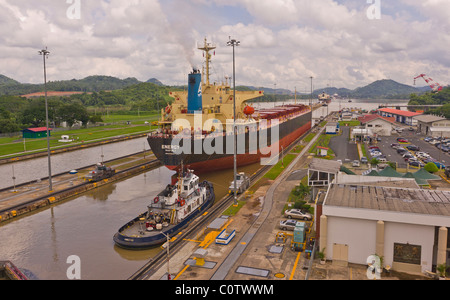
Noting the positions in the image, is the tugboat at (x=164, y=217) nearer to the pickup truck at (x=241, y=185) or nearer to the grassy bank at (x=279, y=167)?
the pickup truck at (x=241, y=185)

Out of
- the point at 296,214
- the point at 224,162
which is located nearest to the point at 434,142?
the point at 224,162

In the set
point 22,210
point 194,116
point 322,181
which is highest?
point 194,116

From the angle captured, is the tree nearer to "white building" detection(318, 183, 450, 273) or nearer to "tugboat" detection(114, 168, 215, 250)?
"tugboat" detection(114, 168, 215, 250)

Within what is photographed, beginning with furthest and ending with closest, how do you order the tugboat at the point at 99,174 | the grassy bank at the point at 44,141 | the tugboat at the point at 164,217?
the grassy bank at the point at 44,141
the tugboat at the point at 99,174
the tugboat at the point at 164,217

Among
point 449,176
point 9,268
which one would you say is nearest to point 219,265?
point 9,268

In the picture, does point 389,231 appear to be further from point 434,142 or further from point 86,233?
point 434,142

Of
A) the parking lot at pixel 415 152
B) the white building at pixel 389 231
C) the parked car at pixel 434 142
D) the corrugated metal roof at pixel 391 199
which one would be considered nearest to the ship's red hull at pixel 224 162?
the parking lot at pixel 415 152
